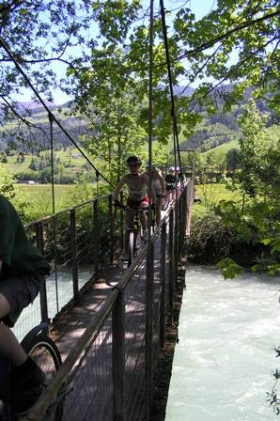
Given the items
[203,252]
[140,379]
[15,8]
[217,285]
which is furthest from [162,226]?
[203,252]

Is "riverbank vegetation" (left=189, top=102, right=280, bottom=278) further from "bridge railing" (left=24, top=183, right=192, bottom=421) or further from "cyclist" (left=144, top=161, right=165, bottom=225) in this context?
"bridge railing" (left=24, top=183, right=192, bottom=421)

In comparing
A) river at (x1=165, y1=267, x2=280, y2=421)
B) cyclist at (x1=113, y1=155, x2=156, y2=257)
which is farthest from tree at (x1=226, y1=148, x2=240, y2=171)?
cyclist at (x1=113, y1=155, x2=156, y2=257)

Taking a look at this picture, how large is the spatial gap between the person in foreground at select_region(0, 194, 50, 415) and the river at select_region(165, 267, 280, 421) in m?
6.34

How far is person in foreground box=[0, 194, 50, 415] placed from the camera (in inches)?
60.9

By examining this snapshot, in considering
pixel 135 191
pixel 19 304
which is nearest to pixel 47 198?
pixel 135 191

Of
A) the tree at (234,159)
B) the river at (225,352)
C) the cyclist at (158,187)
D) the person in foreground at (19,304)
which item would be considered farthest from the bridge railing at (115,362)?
the tree at (234,159)

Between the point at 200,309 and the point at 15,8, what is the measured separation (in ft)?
27.9

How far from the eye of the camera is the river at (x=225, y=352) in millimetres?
7832

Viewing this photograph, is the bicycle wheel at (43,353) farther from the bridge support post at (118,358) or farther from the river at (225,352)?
the river at (225,352)

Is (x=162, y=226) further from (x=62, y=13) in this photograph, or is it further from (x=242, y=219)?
(x=62, y=13)

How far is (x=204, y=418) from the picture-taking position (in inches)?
292

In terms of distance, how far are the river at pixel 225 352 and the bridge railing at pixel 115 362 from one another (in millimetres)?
5553

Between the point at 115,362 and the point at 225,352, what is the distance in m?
8.77

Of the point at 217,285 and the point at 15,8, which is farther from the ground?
the point at 15,8
